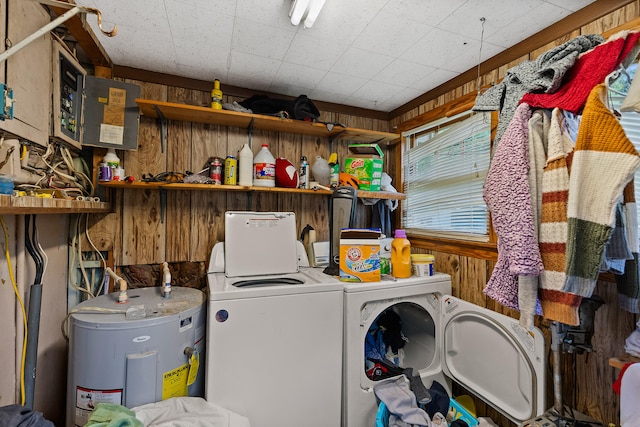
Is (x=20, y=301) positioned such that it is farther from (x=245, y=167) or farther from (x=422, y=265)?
(x=422, y=265)

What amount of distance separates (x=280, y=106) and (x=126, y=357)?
5.61 feet

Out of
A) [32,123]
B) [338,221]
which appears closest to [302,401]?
[338,221]

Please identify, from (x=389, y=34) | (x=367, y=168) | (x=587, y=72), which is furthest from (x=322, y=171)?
(x=587, y=72)

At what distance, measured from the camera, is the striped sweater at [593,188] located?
34.5 inches

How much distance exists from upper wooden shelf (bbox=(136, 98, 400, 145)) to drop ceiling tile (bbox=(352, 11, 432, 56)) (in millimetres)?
619

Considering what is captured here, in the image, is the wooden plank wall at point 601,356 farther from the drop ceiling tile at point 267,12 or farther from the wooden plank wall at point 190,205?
the drop ceiling tile at point 267,12

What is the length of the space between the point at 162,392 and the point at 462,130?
229cm

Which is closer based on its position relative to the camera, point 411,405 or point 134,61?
point 411,405

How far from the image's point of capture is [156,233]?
2.00 m

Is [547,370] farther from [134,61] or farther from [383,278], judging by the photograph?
[134,61]

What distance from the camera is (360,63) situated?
182cm

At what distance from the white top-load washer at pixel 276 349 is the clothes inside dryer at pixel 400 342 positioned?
1.24ft

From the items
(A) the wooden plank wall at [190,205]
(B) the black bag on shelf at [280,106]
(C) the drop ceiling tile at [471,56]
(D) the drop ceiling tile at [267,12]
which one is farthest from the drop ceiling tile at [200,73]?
(C) the drop ceiling tile at [471,56]

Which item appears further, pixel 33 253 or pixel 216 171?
pixel 216 171
